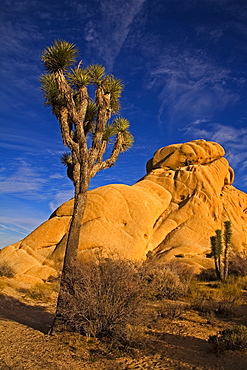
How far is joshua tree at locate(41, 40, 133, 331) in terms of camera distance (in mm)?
8188

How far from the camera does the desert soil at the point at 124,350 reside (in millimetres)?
5379

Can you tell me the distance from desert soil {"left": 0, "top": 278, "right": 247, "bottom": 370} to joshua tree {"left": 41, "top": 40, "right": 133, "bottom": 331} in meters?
1.73

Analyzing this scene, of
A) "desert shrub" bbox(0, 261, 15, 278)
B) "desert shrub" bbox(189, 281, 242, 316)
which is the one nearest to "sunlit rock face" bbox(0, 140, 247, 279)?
"desert shrub" bbox(0, 261, 15, 278)

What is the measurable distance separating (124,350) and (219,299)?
6.03 metres

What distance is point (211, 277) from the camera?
54.0 feet

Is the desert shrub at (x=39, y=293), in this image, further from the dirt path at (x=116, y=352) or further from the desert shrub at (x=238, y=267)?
the desert shrub at (x=238, y=267)

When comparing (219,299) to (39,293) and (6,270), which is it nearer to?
(39,293)

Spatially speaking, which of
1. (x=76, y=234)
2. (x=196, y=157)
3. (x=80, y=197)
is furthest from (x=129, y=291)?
(x=196, y=157)

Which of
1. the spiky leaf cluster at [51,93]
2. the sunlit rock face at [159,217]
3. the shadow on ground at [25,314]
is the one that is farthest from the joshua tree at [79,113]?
the sunlit rock face at [159,217]

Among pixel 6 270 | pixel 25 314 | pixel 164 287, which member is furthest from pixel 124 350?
pixel 6 270

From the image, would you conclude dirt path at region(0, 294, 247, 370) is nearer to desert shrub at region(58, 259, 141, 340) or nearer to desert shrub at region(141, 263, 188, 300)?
desert shrub at region(58, 259, 141, 340)

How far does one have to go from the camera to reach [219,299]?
35.4ft

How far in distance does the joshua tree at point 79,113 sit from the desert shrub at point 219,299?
183 inches

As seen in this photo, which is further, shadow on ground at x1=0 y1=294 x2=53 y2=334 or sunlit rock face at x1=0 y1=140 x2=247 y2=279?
sunlit rock face at x1=0 y1=140 x2=247 y2=279
